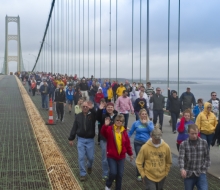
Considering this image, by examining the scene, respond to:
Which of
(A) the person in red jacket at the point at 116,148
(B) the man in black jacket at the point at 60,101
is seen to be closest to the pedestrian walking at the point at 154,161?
(A) the person in red jacket at the point at 116,148

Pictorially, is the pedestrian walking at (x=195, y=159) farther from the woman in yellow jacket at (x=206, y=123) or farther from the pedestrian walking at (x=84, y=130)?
the woman in yellow jacket at (x=206, y=123)

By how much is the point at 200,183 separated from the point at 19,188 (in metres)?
2.72

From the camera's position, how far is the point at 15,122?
14875mm

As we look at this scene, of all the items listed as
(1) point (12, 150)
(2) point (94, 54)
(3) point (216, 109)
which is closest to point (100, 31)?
(2) point (94, 54)

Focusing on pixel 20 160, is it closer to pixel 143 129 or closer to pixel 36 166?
pixel 36 166

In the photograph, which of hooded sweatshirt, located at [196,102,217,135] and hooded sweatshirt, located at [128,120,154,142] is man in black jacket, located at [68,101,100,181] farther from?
hooded sweatshirt, located at [196,102,217,135]

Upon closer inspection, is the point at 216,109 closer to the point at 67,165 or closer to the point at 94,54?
the point at 67,165

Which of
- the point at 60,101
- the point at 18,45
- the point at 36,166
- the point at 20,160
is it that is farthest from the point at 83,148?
the point at 18,45

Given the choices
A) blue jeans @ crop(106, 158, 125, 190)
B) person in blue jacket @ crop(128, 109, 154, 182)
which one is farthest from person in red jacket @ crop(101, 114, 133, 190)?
person in blue jacket @ crop(128, 109, 154, 182)

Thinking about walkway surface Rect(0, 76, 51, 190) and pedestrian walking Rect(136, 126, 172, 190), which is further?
walkway surface Rect(0, 76, 51, 190)

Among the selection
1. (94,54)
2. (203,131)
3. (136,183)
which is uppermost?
(94,54)

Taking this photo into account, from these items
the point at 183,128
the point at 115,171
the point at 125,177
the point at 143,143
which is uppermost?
the point at 183,128

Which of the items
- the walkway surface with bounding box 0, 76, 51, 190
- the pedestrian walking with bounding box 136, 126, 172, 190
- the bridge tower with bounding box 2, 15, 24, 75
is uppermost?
the bridge tower with bounding box 2, 15, 24, 75

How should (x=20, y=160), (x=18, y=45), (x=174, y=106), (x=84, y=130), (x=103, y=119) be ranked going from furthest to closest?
(x=18, y=45) → (x=174, y=106) → (x=20, y=160) → (x=103, y=119) → (x=84, y=130)
